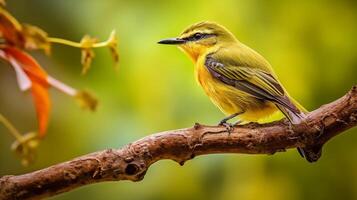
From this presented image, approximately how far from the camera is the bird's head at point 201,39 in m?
1.03

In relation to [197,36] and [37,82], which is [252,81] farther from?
[37,82]

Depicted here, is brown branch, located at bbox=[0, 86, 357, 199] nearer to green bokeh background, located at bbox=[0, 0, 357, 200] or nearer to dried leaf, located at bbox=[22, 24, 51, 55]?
dried leaf, located at bbox=[22, 24, 51, 55]

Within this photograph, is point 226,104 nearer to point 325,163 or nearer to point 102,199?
point 325,163

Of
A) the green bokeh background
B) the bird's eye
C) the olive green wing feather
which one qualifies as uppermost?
the green bokeh background

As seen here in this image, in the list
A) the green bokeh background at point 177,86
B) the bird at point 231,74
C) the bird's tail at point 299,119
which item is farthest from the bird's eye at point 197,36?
the green bokeh background at point 177,86

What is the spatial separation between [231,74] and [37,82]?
19.9 inches

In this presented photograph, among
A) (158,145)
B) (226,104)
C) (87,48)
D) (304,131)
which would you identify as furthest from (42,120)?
(226,104)

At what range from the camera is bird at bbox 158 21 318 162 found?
1.01m

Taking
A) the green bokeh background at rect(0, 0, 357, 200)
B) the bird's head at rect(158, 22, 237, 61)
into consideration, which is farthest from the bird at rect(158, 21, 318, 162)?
the green bokeh background at rect(0, 0, 357, 200)

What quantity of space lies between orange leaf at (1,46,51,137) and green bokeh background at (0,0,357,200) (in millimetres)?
773

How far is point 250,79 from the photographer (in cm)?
107

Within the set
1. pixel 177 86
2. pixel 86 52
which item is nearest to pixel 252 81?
pixel 86 52

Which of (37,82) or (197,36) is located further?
(197,36)

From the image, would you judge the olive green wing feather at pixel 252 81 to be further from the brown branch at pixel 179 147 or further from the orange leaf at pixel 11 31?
the orange leaf at pixel 11 31
